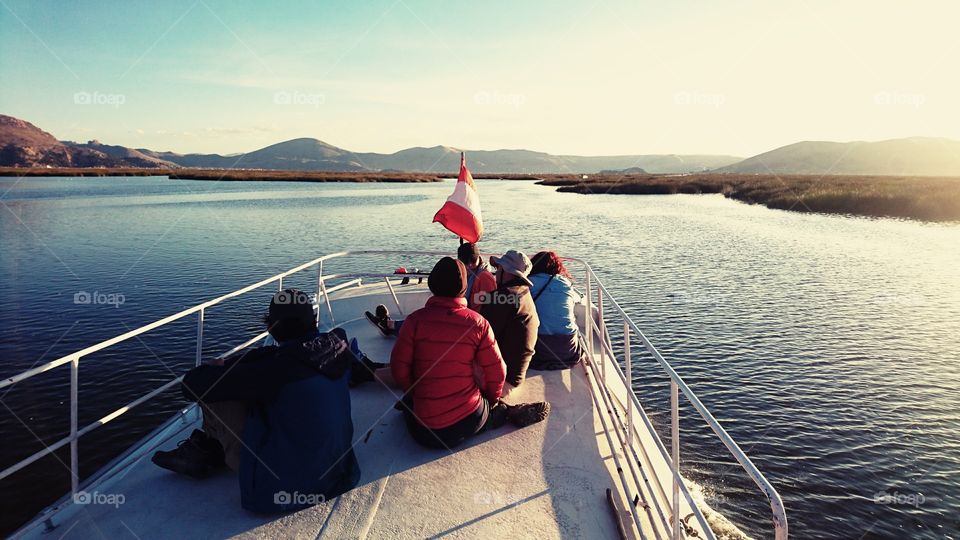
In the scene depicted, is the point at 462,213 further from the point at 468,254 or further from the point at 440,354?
the point at 440,354

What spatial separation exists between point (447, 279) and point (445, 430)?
4.57 ft

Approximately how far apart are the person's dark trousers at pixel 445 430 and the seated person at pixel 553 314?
1.85 meters

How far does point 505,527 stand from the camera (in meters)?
3.85

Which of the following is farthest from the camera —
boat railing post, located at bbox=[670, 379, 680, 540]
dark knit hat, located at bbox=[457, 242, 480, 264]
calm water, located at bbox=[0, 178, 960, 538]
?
calm water, located at bbox=[0, 178, 960, 538]

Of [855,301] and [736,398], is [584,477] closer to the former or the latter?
[736,398]

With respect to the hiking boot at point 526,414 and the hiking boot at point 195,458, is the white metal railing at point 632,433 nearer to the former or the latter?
the hiking boot at point 195,458

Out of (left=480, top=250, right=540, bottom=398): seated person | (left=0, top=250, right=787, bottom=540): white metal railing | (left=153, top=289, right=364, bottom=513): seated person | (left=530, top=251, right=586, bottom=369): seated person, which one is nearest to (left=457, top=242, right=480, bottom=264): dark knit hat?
(left=480, top=250, right=540, bottom=398): seated person

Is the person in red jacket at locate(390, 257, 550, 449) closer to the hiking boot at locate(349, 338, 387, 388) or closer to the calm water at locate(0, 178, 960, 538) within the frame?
the hiking boot at locate(349, 338, 387, 388)

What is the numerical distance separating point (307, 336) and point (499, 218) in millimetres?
36792

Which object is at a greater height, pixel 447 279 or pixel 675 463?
pixel 447 279

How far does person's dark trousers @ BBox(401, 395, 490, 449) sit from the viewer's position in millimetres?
4688

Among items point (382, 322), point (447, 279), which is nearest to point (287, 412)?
point (447, 279)

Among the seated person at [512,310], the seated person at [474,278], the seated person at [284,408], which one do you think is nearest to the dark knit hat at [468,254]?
the seated person at [474,278]

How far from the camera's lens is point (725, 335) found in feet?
44.0
